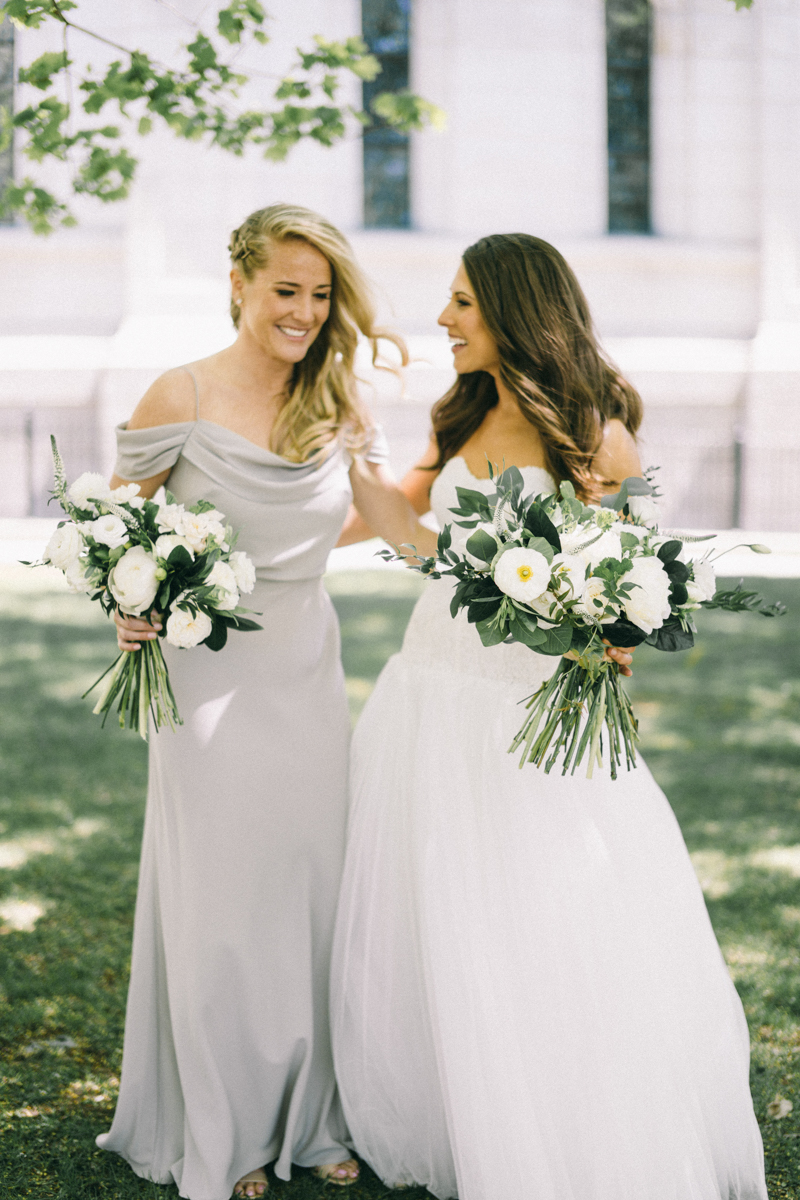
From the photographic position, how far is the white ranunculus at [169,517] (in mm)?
2674

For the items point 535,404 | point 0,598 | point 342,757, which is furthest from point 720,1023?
point 0,598

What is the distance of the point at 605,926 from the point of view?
2812 mm

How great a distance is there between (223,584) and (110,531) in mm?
279

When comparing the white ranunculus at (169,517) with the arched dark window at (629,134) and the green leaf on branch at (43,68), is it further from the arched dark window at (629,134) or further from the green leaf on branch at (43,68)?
the arched dark window at (629,134)

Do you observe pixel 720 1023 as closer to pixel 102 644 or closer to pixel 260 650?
pixel 260 650

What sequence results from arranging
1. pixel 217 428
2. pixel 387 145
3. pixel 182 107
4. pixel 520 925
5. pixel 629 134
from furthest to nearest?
pixel 629 134 → pixel 387 145 → pixel 182 107 → pixel 217 428 → pixel 520 925

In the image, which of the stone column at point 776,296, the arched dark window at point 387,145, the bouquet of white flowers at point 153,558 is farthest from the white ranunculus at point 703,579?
the arched dark window at point 387,145

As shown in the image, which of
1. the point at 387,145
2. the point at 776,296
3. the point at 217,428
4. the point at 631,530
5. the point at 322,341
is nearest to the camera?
the point at 631,530

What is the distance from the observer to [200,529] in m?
2.68

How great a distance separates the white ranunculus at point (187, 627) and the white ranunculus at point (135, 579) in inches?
2.9

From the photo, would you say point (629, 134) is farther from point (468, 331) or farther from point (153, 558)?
point (153, 558)

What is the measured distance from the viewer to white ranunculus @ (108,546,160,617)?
262cm

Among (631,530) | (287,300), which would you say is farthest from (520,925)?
(287,300)

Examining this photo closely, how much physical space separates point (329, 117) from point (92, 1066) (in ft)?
11.7
